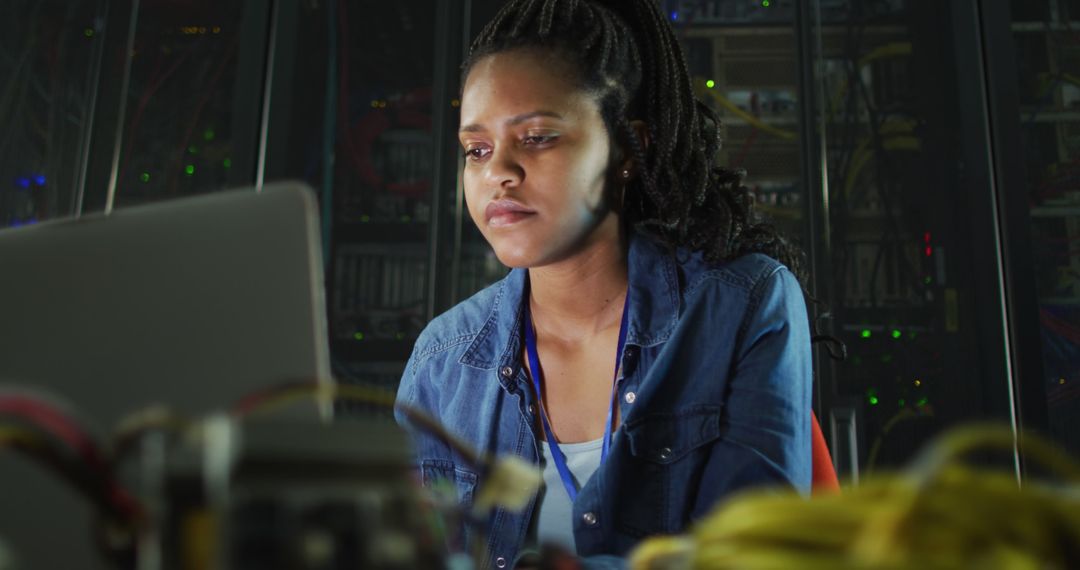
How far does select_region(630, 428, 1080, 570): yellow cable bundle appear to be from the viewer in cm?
26

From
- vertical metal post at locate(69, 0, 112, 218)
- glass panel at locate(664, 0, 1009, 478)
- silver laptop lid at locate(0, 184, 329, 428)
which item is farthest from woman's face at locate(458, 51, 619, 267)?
vertical metal post at locate(69, 0, 112, 218)

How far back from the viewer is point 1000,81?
8.91 ft

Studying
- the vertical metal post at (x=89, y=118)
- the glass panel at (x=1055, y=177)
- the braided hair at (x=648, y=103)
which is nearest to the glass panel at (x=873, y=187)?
the glass panel at (x=1055, y=177)

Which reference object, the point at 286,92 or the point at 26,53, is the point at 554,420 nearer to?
the point at 286,92

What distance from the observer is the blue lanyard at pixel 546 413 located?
1213 mm

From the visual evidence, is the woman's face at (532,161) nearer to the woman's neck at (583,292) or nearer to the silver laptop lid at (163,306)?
the woman's neck at (583,292)

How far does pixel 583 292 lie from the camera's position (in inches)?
54.4

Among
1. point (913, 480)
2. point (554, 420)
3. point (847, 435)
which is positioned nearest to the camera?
point (913, 480)

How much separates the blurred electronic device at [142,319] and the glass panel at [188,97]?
8.25ft

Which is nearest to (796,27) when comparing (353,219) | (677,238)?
(353,219)

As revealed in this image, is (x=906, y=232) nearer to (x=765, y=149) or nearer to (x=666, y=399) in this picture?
(x=765, y=149)

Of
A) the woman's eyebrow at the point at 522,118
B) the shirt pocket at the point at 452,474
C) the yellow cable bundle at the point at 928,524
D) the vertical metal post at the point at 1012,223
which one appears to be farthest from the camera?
the vertical metal post at the point at 1012,223

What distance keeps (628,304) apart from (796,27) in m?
1.93

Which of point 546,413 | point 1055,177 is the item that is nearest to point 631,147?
point 546,413
